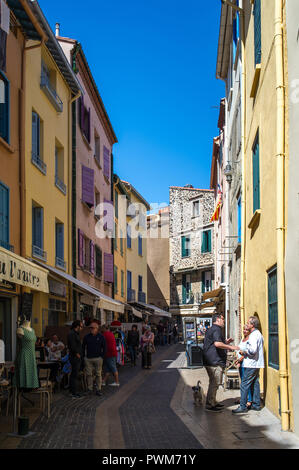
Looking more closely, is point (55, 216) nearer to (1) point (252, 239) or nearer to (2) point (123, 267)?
(1) point (252, 239)

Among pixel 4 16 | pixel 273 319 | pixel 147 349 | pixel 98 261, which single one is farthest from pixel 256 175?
pixel 98 261

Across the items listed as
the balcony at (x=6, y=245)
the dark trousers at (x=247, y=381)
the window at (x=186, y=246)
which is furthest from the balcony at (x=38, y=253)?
the window at (x=186, y=246)

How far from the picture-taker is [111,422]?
856cm

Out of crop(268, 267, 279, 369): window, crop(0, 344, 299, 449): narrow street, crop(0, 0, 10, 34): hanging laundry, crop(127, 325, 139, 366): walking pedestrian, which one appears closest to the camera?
crop(0, 344, 299, 449): narrow street

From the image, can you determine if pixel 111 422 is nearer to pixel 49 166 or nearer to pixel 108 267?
pixel 49 166

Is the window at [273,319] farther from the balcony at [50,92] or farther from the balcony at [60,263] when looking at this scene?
the balcony at [50,92]

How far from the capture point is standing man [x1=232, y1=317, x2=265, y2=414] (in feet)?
30.0

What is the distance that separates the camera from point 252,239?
11.5 m

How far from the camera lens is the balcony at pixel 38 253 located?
14.8m

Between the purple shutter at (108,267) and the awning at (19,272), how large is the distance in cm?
1476

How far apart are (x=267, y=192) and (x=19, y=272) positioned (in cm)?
446

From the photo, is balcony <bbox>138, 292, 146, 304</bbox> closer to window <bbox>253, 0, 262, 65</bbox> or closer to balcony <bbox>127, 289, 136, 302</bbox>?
balcony <bbox>127, 289, 136, 302</bbox>

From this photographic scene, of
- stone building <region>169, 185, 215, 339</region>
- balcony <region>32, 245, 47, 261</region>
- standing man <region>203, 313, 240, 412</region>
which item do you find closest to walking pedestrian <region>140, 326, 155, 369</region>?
balcony <region>32, 245, 47, 261</region>

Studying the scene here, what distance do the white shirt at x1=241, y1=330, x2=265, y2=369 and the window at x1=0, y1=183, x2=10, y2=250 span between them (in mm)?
5908
